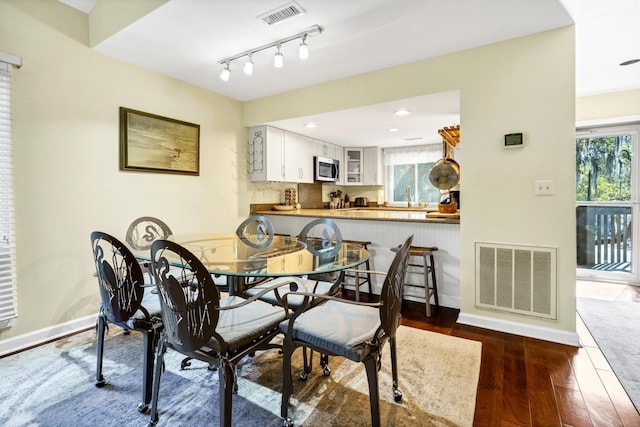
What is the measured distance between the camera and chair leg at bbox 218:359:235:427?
1287mm

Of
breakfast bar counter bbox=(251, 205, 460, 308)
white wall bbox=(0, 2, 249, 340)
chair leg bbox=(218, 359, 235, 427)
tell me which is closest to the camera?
chair leg bbox=(218, 359, 235, 427)

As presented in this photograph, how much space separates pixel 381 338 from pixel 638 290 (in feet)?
13.5

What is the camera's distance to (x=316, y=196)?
18.2 feet

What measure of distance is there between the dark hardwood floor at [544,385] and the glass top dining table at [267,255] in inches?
40.5

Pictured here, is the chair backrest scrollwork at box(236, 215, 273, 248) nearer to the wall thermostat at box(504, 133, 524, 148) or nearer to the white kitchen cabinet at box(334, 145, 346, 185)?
the wall thermostat at box(504, 133, 524, 148)

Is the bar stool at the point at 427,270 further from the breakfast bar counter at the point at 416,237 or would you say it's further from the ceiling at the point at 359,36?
the ceiling at the point at 359,36

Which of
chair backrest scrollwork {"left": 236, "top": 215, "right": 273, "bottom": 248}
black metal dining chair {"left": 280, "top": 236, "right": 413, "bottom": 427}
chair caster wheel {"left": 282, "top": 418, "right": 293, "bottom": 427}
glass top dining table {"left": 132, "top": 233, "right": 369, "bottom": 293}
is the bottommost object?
chair caster wheel {"left": 282, "top": 418, "right": 293, "bottom": 427}

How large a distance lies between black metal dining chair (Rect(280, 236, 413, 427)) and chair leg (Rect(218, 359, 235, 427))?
0.27 metres

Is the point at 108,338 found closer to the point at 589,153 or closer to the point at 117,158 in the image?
the point at 117,158

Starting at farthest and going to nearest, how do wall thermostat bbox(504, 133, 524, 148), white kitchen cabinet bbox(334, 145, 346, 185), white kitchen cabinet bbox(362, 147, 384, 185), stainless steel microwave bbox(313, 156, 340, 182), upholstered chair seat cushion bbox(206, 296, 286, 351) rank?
white kitchen cabinet bbox(362, 147, 384, 185)
white kitchen cabinet bbox(334, 145, 346, 185)
stainless steel microwave bbox(313, 156, 340, 182)
wall thermostat bbox(504, 133, 524, 148)
upholstered chair seat cushion bbox(206, 296, 286, 351)

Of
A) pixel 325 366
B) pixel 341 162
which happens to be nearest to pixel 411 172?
pixel 341 162

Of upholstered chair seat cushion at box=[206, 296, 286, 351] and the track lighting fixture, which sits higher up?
the track lighting fixture

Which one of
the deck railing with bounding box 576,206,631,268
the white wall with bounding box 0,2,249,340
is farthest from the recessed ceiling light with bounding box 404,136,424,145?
the white wall with bounding box 0,2,249,340

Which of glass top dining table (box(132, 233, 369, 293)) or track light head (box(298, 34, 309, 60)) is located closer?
glass top dining table (box(132, 233, 369, 293))
